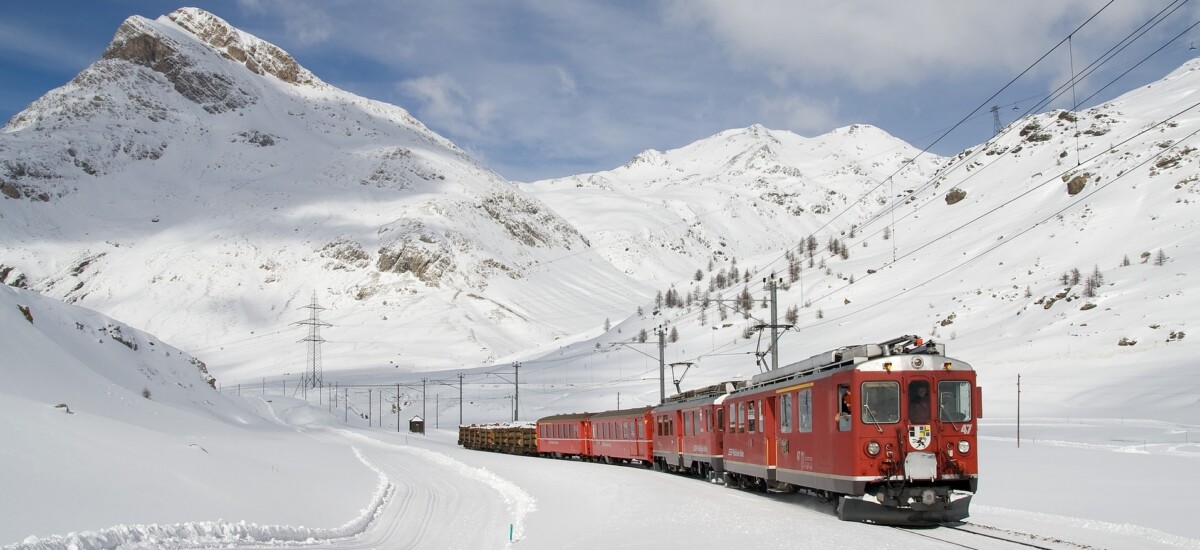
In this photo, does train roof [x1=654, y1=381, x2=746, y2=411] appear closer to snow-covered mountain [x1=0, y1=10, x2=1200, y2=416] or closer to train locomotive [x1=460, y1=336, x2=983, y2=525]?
train locomotive [x1=460, y1=336, x2=983, y2=525]

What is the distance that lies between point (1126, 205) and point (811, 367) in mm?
82566

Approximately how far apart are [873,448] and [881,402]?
953mm

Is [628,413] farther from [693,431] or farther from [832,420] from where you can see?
[832,420]

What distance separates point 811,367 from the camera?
20.6 metres

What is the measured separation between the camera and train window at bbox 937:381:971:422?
726 inches

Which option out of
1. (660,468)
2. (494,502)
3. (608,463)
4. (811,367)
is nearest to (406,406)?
(608,463)

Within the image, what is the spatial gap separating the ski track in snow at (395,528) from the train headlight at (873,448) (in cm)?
728

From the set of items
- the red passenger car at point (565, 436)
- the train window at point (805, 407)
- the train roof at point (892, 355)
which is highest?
the train roof at point (892, 355)

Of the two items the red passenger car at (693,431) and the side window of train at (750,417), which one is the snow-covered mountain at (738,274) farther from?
the side window of train at (750,417)

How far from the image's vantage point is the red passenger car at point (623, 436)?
4181 centimetres

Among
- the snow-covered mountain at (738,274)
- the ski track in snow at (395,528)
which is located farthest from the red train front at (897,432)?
the snow-covered mountain at (738,274)

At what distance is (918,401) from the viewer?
60.4ft

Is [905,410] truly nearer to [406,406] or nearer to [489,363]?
[406,406]

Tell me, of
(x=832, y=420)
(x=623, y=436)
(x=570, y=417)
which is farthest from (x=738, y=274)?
(x=832, y=420)
